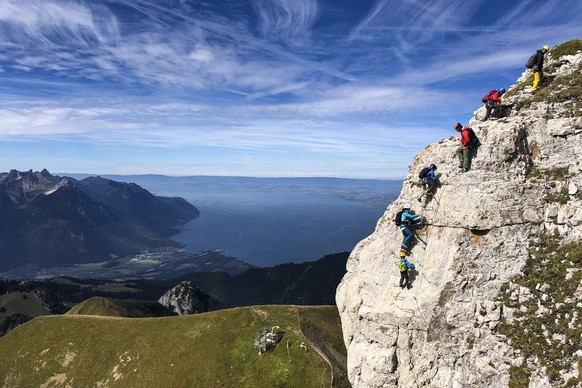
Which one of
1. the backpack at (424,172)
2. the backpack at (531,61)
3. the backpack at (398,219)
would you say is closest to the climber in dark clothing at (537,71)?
the backpack at (531,61)

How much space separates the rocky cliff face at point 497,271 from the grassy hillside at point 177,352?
107 feet

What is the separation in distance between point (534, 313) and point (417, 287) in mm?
9239

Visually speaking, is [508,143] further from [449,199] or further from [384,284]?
[384,284]

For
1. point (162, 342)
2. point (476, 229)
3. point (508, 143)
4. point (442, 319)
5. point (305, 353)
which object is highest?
point (508, 143)

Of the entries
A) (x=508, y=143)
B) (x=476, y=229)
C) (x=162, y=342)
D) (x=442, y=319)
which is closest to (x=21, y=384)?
(x=162, y=342)

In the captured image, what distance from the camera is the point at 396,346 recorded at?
33.8 meters

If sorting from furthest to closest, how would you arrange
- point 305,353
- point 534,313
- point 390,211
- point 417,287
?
point 305,353, point 390,211, point 417,287, point 534,313

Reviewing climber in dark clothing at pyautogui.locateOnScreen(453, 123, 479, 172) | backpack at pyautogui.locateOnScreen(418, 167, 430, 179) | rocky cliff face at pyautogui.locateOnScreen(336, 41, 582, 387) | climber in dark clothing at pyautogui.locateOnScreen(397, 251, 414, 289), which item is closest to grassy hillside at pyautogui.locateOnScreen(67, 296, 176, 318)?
rocky cliff face at pyautogui.locateOnScreen(336, 41, 582, 387)

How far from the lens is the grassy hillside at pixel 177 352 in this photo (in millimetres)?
65438

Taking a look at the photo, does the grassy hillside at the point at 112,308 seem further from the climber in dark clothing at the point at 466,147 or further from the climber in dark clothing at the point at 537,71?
the climber in dark clothing at the point at 537,71

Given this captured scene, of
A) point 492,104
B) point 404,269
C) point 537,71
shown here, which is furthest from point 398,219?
point 537,71

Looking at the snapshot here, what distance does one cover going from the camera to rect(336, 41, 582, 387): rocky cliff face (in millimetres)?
26828

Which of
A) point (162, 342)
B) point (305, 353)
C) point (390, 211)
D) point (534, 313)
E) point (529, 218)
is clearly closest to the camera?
point (534, 313)

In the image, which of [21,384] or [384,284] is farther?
[21,384]
